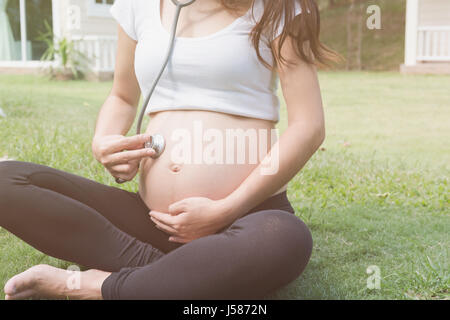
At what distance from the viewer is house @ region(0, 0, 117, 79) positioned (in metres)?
12.8

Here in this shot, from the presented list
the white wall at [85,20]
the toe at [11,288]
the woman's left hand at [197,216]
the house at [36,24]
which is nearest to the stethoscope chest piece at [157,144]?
the woman's left hand at [197,216]

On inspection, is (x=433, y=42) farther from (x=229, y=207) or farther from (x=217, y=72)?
(x=229, y=207)

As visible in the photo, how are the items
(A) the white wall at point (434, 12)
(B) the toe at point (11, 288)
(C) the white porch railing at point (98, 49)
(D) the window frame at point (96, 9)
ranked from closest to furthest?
(B) the toe at point (11, 288) → (C) the white porch railing at point (98, 49) → (D) the window frame at point (96, 9) → (A) the white wall at point (434, 12)

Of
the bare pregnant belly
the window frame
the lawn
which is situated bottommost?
the lawn

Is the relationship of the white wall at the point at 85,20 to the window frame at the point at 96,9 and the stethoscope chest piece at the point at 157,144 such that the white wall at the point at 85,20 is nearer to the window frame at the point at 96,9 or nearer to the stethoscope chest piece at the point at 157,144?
the window frame at the point at 96,9

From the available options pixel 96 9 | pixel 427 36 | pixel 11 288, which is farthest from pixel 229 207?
pixel 427 36

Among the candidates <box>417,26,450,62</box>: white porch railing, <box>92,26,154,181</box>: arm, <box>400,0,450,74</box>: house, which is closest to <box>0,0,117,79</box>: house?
<box>400,0,450,74</box>: house

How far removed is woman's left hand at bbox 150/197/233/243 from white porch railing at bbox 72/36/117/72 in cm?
1027

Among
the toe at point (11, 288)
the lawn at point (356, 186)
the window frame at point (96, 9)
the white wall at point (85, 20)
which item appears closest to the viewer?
the toe at point (11, 288)

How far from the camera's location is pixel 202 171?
1.79 metres

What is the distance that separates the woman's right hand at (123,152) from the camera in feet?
5.95

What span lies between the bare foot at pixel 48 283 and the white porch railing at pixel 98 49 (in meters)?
10.1

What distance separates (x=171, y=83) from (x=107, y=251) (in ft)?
1.83

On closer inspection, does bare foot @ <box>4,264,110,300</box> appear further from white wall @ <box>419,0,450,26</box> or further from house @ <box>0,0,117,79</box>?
white wall @ <box>419,0,450,26</box>
